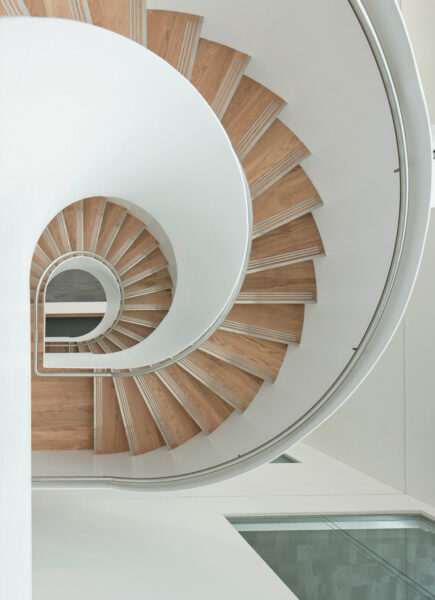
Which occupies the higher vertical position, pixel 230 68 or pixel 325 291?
pixel 230 68

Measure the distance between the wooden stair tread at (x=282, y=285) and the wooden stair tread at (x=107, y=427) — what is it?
1252mm

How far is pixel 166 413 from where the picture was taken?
4.08 m

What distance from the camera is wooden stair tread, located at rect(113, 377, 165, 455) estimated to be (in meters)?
4.06

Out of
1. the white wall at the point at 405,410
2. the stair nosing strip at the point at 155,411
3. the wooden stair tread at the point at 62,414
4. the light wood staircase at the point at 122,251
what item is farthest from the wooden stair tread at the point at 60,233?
the white wall at the point at 405,410

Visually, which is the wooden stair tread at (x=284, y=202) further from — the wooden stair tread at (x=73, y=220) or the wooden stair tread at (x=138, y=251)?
the wooden stair tread at (x=73, y=220)

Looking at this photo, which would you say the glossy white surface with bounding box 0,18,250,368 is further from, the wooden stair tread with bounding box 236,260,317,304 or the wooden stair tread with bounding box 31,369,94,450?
Result: the wooden stair tread with bounding box 31,369,94,450

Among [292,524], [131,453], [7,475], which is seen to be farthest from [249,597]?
[7,475]

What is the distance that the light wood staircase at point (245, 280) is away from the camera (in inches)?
129

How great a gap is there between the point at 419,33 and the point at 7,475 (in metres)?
4.77

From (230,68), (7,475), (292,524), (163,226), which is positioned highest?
(230,68)

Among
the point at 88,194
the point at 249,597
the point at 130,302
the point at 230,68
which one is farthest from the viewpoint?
the point at 130,302

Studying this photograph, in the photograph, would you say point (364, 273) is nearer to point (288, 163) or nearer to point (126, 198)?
point (288, 163)

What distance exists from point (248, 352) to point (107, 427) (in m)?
1.18

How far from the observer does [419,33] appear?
4.50m
